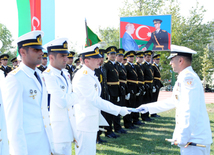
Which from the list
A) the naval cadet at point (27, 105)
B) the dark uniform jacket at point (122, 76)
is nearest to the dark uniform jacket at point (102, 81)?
the dark uniform jacket at point (122, 76)

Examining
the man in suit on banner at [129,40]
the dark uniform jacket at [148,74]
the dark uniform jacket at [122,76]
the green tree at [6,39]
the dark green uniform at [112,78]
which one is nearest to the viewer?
the dark green uniform at [112,78]

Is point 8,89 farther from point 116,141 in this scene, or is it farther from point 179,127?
point 116,141

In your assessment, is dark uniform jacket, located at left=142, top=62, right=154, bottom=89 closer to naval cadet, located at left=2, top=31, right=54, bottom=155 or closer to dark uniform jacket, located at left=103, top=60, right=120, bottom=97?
dark uniform jacket, located at left=103, top=60, right=120, bottom=97

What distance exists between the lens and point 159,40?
15.9m

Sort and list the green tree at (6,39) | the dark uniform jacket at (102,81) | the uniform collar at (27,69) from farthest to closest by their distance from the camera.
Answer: the green tree at (6,39) → the dark uniform jacket at (102,81) → the uniform collar at (27,69)

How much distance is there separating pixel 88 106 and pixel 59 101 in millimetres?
635

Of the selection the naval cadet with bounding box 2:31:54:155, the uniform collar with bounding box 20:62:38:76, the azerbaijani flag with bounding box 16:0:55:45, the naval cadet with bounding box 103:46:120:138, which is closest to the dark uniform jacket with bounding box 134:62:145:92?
the naval cadet with bounding box 103:46:120:138

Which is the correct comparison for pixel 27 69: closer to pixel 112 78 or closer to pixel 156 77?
pixel 112 78

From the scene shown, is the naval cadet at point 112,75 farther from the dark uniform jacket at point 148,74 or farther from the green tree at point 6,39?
the green tree at point 6,39

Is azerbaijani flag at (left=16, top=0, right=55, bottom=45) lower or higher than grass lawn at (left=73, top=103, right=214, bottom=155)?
higher

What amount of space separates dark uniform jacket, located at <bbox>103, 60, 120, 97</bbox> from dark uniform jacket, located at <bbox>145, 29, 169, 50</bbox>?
28.0 feet

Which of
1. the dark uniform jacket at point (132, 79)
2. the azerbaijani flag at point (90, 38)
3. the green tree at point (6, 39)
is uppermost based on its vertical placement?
the green tree at point (6, 39)

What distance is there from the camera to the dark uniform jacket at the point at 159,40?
1588 centimetres

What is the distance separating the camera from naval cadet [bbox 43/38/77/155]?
3168mm
